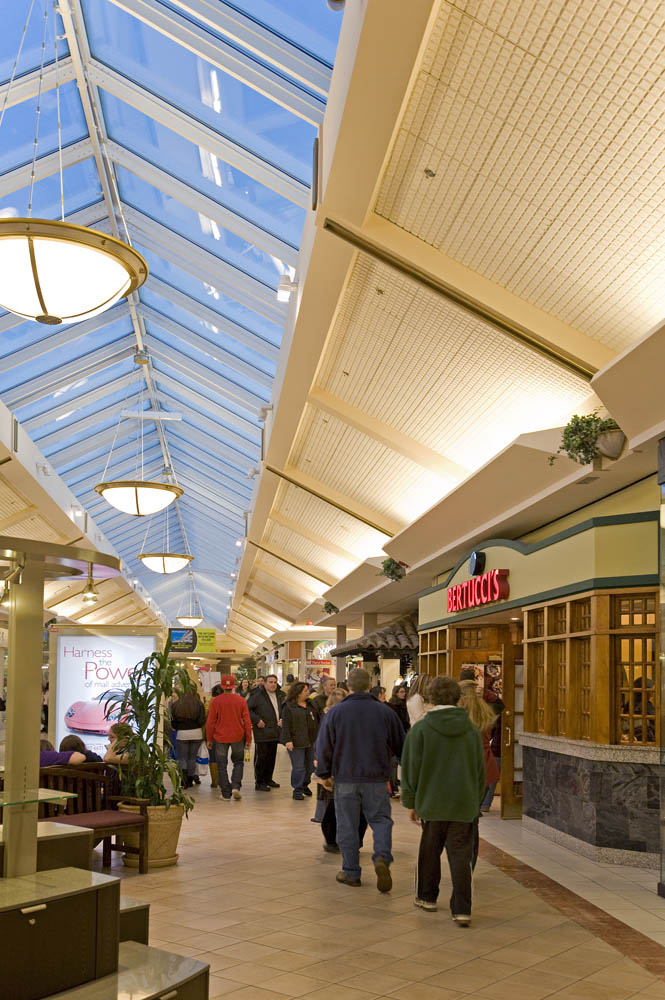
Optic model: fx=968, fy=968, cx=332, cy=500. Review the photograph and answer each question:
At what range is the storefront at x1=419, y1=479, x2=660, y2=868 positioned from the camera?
766 cm

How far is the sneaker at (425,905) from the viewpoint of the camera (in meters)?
5.85

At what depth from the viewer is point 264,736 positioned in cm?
1306

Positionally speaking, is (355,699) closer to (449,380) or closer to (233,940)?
(233,940)

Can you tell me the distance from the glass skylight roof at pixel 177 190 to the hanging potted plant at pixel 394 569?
3.07 metres

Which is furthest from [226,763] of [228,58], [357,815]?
[228,58]

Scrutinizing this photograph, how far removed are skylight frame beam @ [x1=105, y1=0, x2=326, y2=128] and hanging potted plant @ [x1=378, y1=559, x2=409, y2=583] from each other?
348 inches

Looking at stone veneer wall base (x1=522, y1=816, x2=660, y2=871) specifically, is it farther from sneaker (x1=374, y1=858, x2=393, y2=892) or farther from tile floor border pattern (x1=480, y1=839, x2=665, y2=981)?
sneaker (x1=374, y1=858, x2=393, y2=892)

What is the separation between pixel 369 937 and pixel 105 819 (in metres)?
2.43

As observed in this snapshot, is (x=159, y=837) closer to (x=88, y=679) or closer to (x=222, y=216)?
(x=88, y=679)

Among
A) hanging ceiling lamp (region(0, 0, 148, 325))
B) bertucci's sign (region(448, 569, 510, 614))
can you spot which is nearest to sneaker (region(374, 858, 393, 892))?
hanging ceiling lamp (region(0, 0, 148, 325))

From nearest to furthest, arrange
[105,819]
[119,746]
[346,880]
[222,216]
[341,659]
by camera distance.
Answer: [346,880] < [105,819] < [119,746] < [222,216] < [341,659]

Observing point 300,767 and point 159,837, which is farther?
point 300,767

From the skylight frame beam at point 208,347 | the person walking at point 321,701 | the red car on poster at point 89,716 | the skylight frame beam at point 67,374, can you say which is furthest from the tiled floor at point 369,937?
the skylight frame beam at point 67,374

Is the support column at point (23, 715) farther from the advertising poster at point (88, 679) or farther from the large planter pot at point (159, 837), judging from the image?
the advertising poster at point (88, 679)
